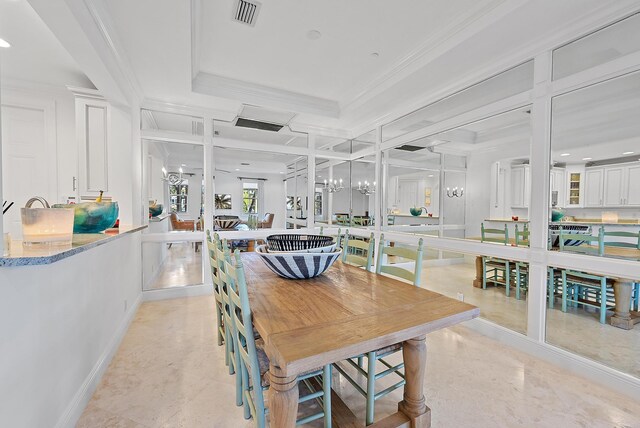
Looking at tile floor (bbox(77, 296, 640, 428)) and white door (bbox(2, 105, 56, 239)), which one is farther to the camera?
white door (bbox(2, 105, 56, 239))

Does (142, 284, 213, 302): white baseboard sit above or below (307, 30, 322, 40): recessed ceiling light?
below

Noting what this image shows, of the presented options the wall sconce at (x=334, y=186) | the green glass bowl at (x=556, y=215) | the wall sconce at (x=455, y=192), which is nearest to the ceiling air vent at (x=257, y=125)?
the wall sconce at (x=334, y=186)

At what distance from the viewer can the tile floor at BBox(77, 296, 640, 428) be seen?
65.2 inches

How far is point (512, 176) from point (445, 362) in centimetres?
180

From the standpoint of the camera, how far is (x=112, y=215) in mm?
2148

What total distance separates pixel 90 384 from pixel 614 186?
3890 mm

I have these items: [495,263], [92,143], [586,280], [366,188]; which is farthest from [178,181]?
[586,280]

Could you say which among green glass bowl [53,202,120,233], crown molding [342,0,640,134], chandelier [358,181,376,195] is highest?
crown molding [342,0,640,134]

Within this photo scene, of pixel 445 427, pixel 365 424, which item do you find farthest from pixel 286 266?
pixel 445 427

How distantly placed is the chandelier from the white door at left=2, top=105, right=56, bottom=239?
404 centimetres

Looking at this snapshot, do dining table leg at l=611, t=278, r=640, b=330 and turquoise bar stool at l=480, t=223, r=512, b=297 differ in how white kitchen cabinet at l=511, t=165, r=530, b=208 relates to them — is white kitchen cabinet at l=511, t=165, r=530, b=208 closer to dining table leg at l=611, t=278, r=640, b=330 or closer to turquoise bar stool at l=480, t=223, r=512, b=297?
turquoise bar stool at l=480, t=223, r=512, b=297

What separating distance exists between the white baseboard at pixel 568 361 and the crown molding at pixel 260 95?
3.33 meters

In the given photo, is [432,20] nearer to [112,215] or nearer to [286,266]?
[286,266]

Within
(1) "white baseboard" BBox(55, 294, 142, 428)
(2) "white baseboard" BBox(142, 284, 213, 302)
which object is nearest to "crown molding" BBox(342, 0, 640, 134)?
(2) "white baseboard" BBox(142, 284, 213, 302)
